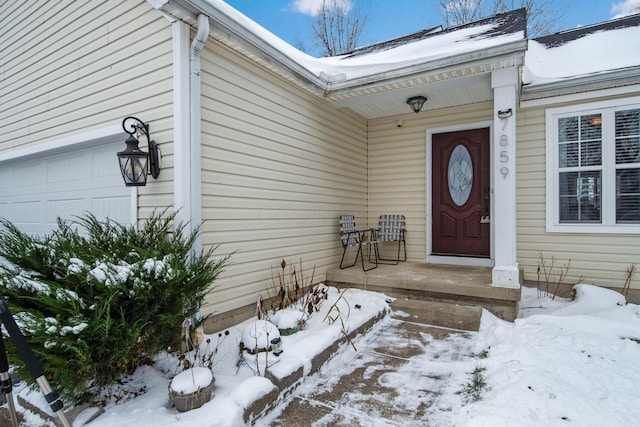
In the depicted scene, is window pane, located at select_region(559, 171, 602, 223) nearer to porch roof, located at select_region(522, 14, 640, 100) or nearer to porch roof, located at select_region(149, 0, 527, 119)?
porch roof, located at select_region(522, 14, 640, 100)

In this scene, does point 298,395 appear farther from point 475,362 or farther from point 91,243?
point 91,243

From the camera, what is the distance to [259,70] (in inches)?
142

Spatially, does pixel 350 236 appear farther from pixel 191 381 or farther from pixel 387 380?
pixel 191 381

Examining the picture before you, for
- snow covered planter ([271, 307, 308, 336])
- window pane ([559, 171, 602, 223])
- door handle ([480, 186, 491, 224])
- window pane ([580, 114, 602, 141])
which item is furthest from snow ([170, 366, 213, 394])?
window pane ([580, 114, 602, 141])

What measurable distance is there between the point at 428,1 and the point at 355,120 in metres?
10.3

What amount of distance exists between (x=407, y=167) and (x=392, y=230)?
3.34 ft

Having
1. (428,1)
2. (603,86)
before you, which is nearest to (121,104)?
(603,86)

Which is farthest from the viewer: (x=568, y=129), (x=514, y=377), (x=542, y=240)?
(x=542, y=240)

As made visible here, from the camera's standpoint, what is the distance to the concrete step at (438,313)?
11.1ft

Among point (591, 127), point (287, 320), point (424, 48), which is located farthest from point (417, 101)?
point (287, 320)

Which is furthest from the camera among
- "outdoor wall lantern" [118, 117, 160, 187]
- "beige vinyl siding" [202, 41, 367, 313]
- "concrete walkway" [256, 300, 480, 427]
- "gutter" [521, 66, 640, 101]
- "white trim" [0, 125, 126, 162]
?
"gutter" [521, 66, 640, 101]

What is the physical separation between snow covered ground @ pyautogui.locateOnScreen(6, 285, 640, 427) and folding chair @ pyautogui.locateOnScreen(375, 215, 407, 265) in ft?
6.42

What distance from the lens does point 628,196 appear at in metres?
4.22

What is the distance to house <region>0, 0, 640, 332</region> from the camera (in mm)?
3068
